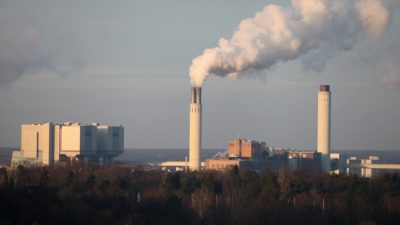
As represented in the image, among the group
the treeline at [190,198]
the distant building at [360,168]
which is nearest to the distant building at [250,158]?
the distant building at [360,168]

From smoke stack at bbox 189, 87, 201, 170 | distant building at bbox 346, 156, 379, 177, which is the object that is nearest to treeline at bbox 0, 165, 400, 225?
smoke stack at bbox 189, 87, 201, 170

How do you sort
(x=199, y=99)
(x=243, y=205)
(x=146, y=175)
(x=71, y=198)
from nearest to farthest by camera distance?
(x=71, y=198)
(x=243, y=205)
(x=146, y=175)
(x=199, y=99)

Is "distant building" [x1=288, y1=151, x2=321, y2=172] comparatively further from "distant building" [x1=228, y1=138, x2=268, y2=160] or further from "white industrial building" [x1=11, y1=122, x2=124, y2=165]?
"white industrial building" [x1=11, y1=122, x2=124, y2=165]

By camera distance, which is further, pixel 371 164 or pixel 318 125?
pixel 371 164

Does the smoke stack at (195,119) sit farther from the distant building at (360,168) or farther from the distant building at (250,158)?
the distant building at (360,168)

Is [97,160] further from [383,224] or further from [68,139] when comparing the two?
[383,224]

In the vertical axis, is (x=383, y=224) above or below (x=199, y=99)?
below

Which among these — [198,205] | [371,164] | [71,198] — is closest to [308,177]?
[198,205]
